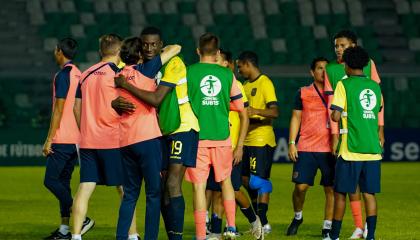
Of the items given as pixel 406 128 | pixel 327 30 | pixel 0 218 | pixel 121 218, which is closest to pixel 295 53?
pixel 327 30

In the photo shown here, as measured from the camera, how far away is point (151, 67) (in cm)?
1072

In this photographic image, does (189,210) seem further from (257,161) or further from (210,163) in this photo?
(210,163)

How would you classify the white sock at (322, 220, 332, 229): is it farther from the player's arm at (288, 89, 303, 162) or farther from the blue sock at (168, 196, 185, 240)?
the blue sock at (168, 196, 185, 240)

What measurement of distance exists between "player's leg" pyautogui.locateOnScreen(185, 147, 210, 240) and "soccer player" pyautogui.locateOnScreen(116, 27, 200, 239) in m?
0.55

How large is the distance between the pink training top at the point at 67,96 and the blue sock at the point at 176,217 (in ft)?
7.51

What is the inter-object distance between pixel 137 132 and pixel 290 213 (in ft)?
22.7

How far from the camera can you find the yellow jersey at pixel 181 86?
1080 cm

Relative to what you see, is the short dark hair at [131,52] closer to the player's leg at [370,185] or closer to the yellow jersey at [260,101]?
the player's leg at [370,185]

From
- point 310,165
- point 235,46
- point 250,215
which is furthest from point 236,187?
point 235,46

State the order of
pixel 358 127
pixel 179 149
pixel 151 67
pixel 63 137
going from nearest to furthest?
1. pixel 151 67
2. pixel 179 149
3. pixel 358 127
4. pixel 63 137

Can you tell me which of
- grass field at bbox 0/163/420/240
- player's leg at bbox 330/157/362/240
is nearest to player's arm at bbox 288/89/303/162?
grass field at bbox 0/163/420/240

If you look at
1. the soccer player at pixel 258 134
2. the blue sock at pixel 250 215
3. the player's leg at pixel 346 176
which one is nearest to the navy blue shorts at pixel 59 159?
the blue sock at pixel 250 215

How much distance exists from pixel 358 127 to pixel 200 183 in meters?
1.67

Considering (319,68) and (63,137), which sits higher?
(319,68)
